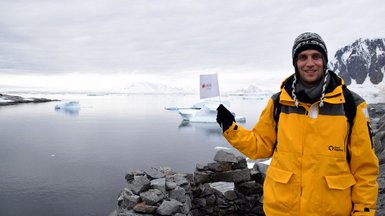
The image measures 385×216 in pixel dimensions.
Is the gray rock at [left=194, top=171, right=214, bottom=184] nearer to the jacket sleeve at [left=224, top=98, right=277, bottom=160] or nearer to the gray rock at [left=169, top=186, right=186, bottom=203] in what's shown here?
the gray rock at [left=169, top=186, right=186, bottom=203]

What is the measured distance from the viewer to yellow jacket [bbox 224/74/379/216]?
2.66 meters

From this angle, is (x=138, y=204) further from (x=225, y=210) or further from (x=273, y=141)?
(x=273, y=141)

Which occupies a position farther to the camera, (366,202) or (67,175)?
(67,175)

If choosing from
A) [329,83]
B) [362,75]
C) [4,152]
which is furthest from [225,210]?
[362,75]

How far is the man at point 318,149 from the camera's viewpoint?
105 inches

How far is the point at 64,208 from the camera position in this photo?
39.9 feet

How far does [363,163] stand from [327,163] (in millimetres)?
305

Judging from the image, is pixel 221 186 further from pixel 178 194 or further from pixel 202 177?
pixel 178 194

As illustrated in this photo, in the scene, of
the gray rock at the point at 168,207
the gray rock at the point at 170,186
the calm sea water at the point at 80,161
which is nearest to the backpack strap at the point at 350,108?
the gray rock at the point at 168,207

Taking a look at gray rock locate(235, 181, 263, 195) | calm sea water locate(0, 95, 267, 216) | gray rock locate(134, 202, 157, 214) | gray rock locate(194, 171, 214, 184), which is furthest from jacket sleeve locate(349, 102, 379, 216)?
calm sea water locate(0, 95, 267, 216)

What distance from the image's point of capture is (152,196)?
6.10 meters

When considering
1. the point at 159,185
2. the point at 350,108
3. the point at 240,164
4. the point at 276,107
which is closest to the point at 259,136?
the point at 276,107

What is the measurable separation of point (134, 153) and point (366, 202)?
1961 cm

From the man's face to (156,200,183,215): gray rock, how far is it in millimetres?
4060
